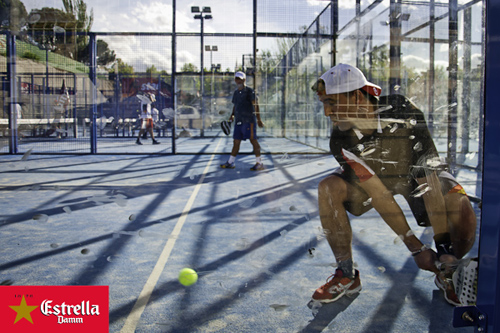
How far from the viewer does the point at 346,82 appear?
960 mm

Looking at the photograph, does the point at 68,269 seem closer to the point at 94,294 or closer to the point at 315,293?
the point at 94,294

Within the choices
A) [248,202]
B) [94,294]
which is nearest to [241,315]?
[248,202]

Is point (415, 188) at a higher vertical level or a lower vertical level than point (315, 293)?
higher

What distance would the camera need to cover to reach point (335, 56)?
4.17ft

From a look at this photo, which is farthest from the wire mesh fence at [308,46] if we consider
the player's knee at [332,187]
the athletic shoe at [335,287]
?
the athletic shoe at [335,287]

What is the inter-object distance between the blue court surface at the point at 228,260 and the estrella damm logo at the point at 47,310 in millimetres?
246

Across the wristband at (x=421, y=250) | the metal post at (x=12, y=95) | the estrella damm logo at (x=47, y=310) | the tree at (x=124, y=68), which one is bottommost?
the estrella damm logo at (x=47, y=310)

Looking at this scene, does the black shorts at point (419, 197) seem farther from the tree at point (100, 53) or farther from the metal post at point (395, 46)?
the tree at point (100, 53)

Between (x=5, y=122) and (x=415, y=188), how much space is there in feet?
3.35

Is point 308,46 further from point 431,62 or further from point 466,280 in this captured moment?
point 466,280

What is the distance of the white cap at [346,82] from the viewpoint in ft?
3.13

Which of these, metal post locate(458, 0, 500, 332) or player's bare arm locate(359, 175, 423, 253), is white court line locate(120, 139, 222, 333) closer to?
player's bare arm locate(359, 175, 423, 253)

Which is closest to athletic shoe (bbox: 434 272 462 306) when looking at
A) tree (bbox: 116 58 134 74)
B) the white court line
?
the white court line

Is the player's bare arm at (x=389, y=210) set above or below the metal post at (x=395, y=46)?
below
